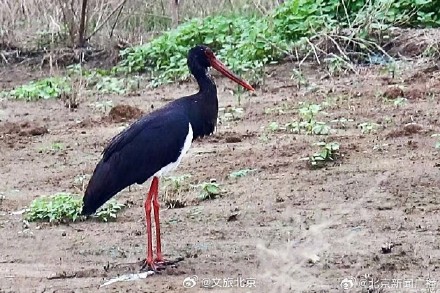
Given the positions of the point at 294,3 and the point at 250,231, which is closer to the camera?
the point at 250,231

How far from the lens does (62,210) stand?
7.09 m

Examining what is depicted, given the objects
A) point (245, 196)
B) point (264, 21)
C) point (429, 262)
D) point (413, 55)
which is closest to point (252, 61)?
point (264, 21)

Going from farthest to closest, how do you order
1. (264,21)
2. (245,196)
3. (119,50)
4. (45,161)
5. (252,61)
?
(119,50)
(264,21)
(252,61)
(45,161)
(245,196)

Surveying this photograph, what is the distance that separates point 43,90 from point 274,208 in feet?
21.3

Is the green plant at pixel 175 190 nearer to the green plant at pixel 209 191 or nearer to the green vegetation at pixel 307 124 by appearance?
the green plant at pixel 209 191

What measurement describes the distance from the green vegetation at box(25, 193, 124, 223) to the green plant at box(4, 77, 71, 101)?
16.6 ft

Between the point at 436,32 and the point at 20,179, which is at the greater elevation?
the point at 436,32

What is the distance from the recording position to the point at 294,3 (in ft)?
41.1

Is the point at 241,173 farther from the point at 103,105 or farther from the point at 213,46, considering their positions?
the point at 213,46

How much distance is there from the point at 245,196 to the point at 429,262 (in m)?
2.13

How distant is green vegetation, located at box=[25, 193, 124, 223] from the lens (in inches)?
278

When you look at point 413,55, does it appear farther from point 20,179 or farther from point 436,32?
point 20,179

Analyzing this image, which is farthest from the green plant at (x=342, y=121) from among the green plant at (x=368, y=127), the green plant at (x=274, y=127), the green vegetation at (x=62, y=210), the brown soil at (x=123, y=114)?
the green vegetation at (x=62, y=210)

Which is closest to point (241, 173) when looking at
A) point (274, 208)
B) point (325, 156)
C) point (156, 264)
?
point (325, 156)
